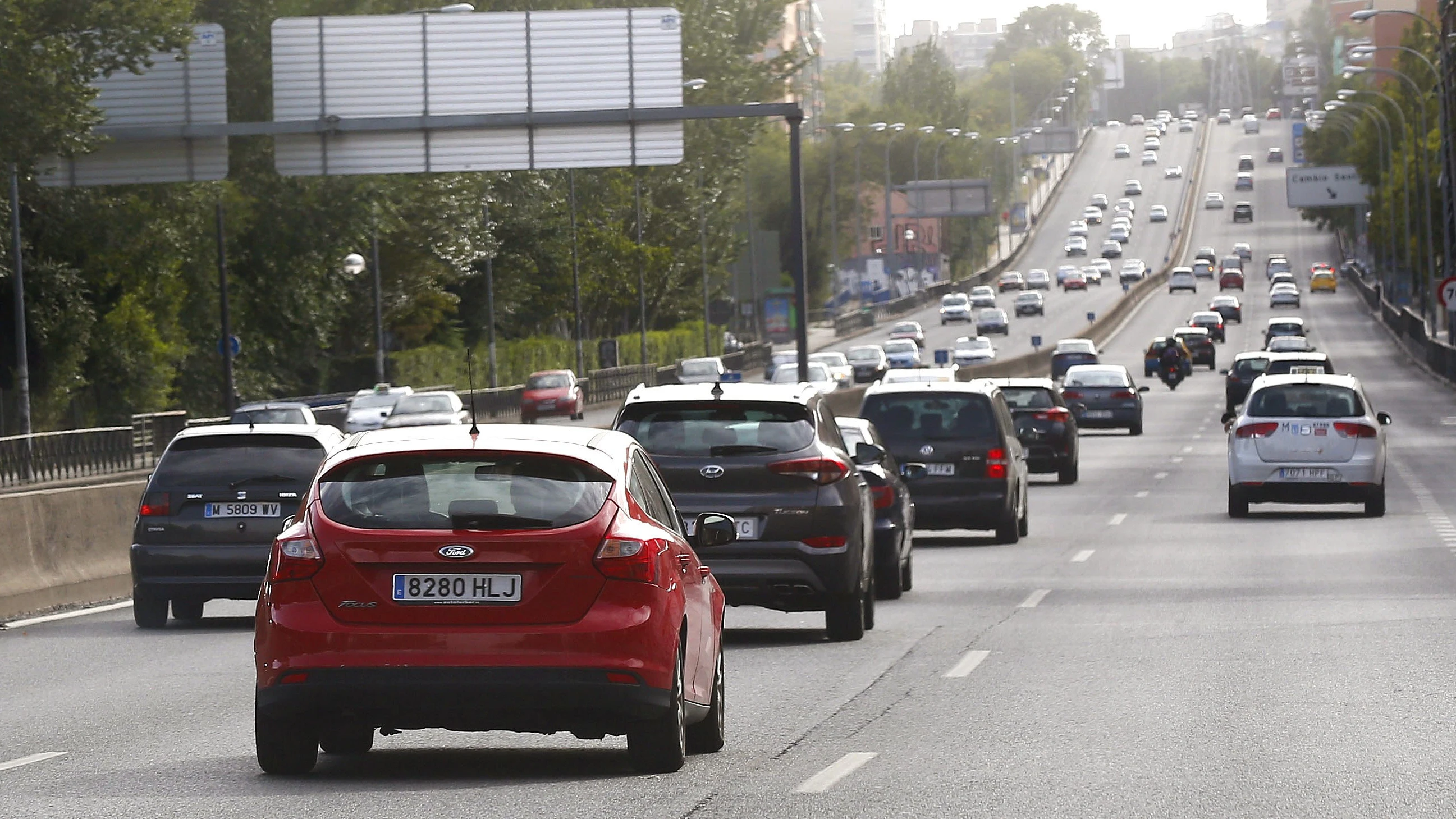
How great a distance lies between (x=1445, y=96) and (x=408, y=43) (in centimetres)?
4111

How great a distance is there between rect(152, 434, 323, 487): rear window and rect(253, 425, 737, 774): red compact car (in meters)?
8.42

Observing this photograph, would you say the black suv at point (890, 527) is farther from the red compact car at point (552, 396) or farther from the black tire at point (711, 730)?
the red compact car at point (552, 396)

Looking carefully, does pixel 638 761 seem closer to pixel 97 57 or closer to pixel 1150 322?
pixel 97 57

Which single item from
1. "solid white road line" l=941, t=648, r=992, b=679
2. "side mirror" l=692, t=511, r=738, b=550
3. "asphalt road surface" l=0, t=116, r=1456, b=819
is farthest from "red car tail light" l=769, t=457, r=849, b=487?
"side mirror" l=692, t=511, r=738, b=550

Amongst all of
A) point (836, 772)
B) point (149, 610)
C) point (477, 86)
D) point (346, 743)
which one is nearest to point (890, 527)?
point (149, 610)

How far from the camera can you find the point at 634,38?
40.7m

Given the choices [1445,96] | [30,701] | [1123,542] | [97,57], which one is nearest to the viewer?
[30,701]

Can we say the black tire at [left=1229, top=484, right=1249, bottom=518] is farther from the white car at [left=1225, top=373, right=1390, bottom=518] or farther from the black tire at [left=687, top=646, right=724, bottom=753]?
the black tire at [left=687, top=646, right=724, bottom=753]

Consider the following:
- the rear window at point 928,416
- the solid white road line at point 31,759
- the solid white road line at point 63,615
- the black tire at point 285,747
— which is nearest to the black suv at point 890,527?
the rear window at point 928,416

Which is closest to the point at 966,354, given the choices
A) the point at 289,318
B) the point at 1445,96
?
the point at 1445,96

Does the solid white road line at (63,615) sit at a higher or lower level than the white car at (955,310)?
higher

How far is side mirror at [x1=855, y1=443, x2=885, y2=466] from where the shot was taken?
18.0 metres

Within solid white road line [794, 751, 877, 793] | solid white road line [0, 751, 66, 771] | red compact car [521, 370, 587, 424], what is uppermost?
solid white road line [794, 751, 877, 793]

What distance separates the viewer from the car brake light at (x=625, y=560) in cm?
917
